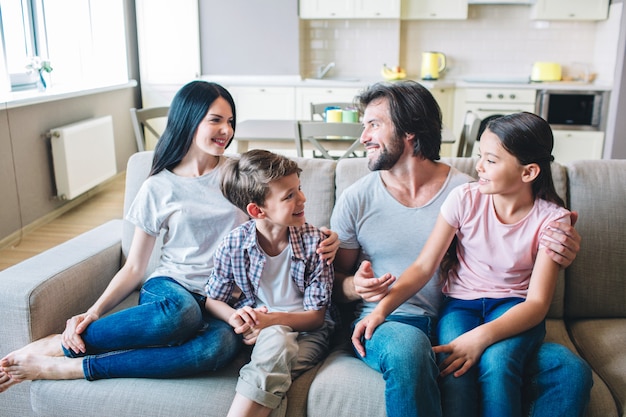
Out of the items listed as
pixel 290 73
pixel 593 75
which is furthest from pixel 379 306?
pixel 593 75

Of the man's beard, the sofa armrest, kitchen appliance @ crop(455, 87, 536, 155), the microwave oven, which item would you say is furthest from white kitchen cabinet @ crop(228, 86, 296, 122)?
the man's beard

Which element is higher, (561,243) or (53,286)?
(561,243)

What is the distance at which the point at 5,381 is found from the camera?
1564mm

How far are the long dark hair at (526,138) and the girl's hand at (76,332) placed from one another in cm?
120

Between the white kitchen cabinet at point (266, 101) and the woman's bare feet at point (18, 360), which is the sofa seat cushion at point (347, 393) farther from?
the white kitchen cabinet at point (266, 101)

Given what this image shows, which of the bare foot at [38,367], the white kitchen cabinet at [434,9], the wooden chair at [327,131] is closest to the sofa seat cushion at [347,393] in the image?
the bare foot at [38,367]

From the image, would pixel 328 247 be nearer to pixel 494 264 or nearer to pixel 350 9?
pixel 494 264

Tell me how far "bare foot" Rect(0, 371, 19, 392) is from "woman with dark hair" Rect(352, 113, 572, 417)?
904 mm

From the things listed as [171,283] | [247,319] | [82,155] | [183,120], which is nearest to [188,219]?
[171,283]

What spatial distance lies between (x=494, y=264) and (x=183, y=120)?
1.00 meters

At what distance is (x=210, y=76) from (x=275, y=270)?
4507 mm

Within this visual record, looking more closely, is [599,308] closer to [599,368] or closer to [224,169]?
[599,368]

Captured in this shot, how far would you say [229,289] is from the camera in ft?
5.50

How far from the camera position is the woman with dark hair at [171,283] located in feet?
5.04
